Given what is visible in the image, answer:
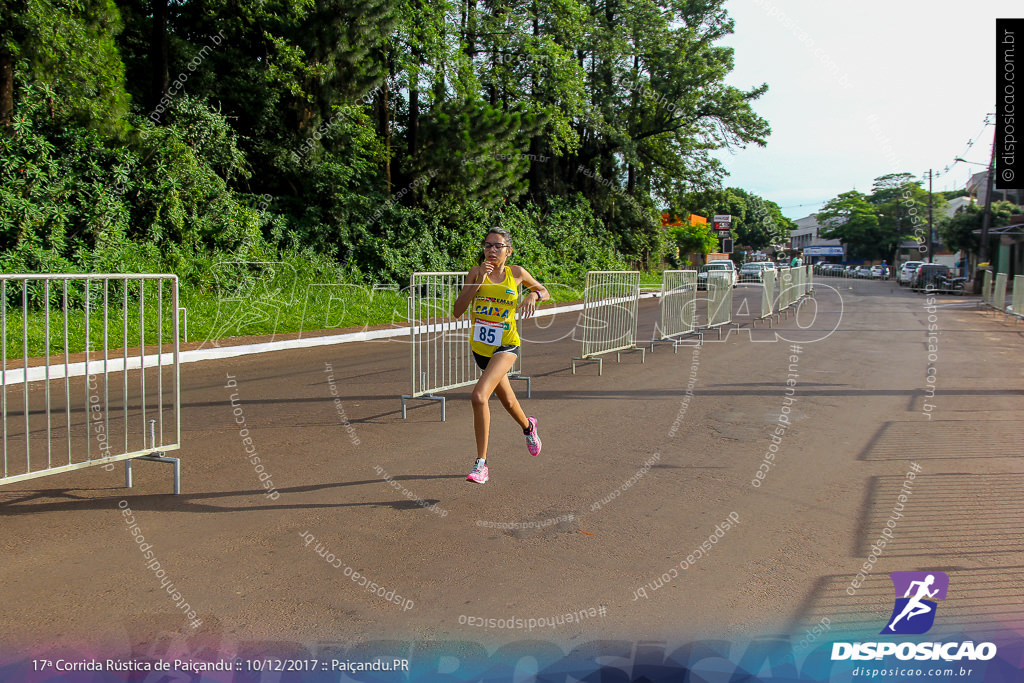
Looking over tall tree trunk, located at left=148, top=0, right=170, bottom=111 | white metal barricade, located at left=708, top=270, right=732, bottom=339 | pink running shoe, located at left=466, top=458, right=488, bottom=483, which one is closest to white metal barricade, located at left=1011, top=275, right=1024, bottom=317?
white metal barricade, located at left=708, top=270, right=732, bottom=339

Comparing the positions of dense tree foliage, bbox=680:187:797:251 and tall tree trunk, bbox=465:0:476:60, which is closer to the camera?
tall tree trunk, bbox=465:0:476:60

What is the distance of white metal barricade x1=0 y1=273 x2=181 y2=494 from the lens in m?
5.37

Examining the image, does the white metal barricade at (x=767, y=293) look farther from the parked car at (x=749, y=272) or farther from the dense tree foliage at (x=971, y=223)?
the dense tree foliage at (x=971, y=223)

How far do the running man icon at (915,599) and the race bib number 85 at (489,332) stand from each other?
3.11m

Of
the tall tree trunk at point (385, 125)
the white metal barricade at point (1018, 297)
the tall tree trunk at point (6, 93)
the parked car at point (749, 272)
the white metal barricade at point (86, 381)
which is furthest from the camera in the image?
the parked car at point (749, 272)

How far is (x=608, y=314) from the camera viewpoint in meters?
12.9

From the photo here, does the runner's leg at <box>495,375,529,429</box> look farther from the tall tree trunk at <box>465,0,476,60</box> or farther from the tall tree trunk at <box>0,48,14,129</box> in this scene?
the tall tree trunk at <box>465,0,476,60</box>

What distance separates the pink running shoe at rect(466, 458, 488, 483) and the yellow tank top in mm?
856

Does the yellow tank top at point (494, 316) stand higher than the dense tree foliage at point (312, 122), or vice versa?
the dense tree foliage at point (312, 122)

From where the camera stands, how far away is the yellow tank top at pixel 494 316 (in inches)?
235

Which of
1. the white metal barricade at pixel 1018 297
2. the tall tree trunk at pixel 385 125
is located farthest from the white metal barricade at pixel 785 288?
the tall tree trunk at pixel 385 125

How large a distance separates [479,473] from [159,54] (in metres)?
19.2

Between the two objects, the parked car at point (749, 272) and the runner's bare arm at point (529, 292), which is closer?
the runner's bare arm at point (529, 292)

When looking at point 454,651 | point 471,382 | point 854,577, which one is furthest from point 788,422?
point 454,651
